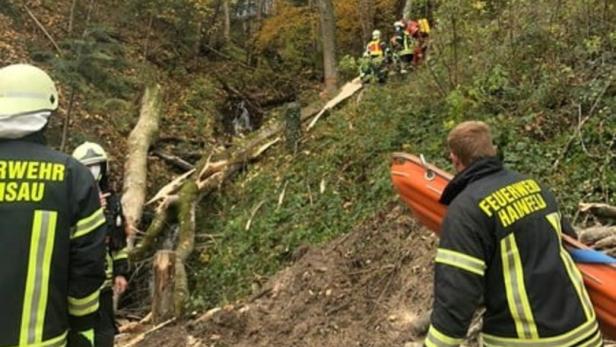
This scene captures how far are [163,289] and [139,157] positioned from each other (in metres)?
5.89

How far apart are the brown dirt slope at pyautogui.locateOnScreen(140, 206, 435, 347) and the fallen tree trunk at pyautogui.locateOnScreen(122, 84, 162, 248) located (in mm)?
3054

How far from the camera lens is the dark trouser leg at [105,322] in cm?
465

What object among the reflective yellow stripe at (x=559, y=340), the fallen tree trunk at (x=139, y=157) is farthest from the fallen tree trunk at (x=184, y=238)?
the reflective yellow stripe at (x=559, y=340)

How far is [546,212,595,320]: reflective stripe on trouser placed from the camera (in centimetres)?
322

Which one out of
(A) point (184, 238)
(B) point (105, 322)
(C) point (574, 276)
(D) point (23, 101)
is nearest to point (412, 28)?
(A) point (184, 238)

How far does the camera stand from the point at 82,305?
318 centimetres

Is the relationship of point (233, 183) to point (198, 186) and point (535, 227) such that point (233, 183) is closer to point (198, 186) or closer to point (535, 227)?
point (198, 186)

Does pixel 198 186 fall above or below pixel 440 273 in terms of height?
below

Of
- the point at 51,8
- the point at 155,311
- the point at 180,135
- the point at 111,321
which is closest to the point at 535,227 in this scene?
the point at 111,321

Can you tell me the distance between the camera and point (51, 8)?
868 inches

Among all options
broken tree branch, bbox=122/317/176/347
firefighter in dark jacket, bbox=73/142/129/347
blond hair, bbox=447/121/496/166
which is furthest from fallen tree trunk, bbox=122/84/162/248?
blond hair, bbox=447/121/496/166

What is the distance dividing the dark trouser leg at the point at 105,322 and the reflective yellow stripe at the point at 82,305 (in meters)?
1.45

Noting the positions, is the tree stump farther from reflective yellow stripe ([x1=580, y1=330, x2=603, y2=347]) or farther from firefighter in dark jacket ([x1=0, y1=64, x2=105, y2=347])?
reflective yellow stripe ([x1=580, y1=330, x2=603, y2=347])

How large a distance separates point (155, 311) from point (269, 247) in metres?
2.24
